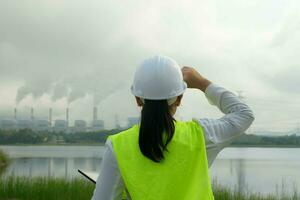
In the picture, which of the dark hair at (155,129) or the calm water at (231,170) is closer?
the dark hair at (155,129)

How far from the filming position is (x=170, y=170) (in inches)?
50.5

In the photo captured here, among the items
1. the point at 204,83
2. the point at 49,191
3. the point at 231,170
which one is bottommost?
the point at 231,170

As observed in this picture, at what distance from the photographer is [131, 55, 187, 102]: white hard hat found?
1307mm

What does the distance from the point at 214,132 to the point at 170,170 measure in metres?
0.16

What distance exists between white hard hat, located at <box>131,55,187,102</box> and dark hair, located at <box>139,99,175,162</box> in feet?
0.08

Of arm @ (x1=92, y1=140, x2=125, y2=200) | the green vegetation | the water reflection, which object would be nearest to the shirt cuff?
arm @ (x1=92, y1=140, x2=125, y2=200)

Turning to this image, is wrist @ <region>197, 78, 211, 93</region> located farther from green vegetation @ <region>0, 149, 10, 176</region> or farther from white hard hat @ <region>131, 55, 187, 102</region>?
green vegetation @ <region>0, 149, 10, 176</region>

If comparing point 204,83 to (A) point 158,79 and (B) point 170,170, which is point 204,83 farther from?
(B) point 170,170

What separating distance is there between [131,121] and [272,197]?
918cm

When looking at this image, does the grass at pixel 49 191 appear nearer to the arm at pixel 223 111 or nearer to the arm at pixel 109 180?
the arm at pixel 223 111

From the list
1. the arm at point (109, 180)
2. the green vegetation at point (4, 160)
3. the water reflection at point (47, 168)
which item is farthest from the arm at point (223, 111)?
the green vegetation at point (4, 160)

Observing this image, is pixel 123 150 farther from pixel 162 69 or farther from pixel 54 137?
pixel 54 137

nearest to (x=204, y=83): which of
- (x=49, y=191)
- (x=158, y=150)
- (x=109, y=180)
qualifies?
(x=158, y=150)

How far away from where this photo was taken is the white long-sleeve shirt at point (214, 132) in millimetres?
1286
